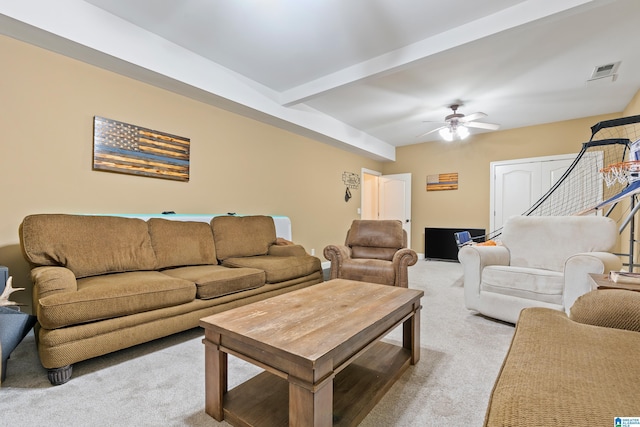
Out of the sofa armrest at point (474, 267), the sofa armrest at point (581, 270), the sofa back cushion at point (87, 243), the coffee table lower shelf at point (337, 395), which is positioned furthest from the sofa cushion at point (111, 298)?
the sofa armrest at point (581, 270)

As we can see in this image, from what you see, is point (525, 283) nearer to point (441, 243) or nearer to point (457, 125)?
point (457, 125)

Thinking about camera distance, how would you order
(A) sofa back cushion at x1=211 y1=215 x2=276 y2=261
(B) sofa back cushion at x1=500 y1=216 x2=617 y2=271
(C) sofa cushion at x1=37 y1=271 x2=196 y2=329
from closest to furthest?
(C) sofa cushion at x1=37 y1=271 x2=196 y2=329, (B) sofa back cushion at x1=500 y1=216 x2=617 y2=271, (A) sofa back cushion at x1=211 y1=215 x2=276 y2=261

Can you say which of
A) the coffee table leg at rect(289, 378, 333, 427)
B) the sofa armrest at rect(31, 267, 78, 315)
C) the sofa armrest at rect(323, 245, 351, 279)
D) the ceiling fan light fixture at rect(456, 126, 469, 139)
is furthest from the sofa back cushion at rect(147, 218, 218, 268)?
the ceiling fan light fixture at rect(456, 126, 469, 139)

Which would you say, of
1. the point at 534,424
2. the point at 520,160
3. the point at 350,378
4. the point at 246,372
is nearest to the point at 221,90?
the point at 246,372

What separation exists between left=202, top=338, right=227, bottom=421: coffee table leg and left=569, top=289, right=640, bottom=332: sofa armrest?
1542mm

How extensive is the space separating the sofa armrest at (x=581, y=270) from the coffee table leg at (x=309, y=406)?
2.10 m

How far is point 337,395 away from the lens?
1.38 meters

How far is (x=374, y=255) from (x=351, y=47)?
2327 mm

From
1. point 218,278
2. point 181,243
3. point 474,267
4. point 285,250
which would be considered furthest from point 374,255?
point 181,243

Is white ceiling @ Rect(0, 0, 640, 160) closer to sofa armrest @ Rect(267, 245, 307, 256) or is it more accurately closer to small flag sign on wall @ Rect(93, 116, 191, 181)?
small flag sign on wall @ Rect(93, 116, 191, 181)

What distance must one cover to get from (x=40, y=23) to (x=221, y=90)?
149cm

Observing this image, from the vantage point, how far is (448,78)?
3525 millimetres

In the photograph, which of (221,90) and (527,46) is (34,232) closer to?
(221,90)

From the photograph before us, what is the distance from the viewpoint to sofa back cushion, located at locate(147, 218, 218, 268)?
263cm
